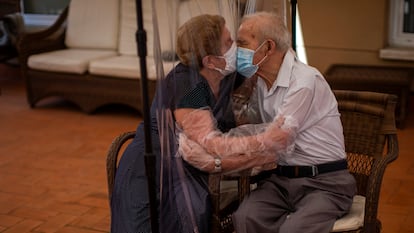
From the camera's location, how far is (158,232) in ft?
6.42

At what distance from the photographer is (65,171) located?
3.69 meters

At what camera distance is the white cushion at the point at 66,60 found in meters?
4.84

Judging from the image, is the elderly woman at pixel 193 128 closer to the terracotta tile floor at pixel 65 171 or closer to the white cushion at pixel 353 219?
the white cushion at pixel 353 219

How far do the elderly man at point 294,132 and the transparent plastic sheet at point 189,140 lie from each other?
79mm

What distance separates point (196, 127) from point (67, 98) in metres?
3.26

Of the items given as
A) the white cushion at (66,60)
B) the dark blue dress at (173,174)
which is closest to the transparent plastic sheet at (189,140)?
the dark blue dress at (173,174)

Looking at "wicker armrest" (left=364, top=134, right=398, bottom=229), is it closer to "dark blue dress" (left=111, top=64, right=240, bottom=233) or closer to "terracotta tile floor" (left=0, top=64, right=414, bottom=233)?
"dark blue dress" (left=111, top=64, right=240, bottom=233)

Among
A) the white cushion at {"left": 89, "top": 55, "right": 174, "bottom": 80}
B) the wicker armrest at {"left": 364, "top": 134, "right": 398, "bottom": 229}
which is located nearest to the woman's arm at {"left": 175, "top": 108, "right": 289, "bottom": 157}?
the wicker armrest at {"left": 364, "top": 134, "right": 398, "bottom": 229}

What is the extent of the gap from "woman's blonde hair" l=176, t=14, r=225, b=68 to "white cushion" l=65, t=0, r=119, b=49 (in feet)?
11.0

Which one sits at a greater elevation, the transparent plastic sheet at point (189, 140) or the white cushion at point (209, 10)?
the white cushion at point (209, 10)

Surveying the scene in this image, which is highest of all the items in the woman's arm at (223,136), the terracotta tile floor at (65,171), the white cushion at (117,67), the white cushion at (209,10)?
the white cushion at (209,10)

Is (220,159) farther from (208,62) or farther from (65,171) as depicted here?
(65,171)

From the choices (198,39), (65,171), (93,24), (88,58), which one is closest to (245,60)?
(198,39)

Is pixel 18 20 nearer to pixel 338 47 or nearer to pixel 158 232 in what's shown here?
pixel 338 47
